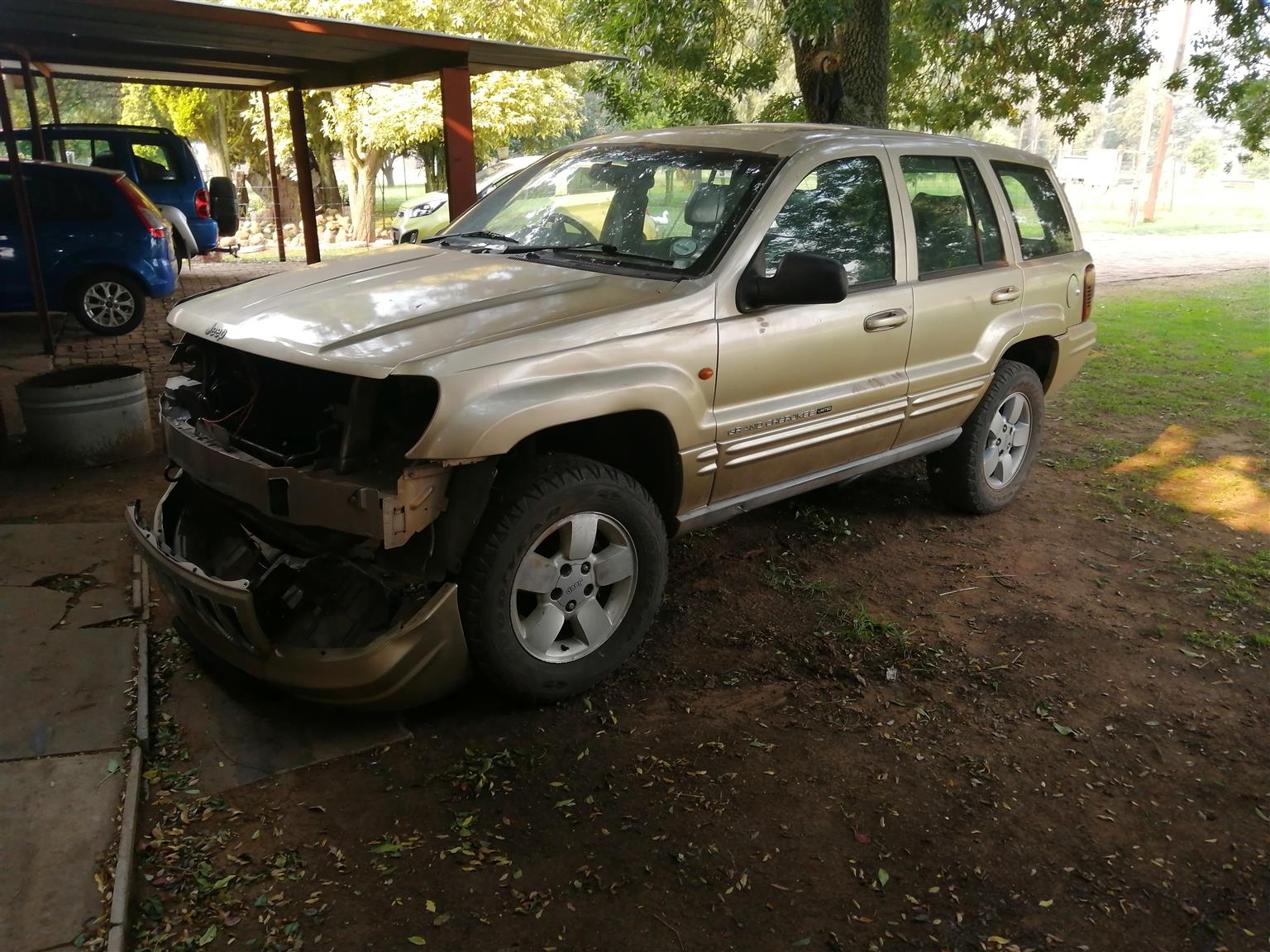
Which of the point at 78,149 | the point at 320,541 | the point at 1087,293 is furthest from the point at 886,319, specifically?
the point at 78,149

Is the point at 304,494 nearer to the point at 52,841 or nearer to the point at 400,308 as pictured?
the point at 400,308

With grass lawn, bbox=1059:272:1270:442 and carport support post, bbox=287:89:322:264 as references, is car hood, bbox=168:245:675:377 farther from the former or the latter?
carport support post, bbox=287:89:322:264

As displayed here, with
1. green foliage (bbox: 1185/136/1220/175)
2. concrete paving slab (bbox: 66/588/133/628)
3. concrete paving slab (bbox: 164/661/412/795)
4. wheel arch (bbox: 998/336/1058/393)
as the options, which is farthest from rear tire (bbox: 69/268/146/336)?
green foliage (bbox: 1185/136/1220/175)

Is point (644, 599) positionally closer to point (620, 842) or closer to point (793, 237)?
point (620, 842)

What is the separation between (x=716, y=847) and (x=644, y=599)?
106 centimetres

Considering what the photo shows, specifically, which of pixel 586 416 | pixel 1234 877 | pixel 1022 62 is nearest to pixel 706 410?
pixel 586 416

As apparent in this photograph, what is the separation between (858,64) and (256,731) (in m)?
6.78

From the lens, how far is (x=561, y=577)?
11.6 feet

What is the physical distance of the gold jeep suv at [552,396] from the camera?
10.5ft

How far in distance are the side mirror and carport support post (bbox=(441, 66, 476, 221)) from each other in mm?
4207

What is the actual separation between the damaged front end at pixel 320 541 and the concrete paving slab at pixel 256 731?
164mm

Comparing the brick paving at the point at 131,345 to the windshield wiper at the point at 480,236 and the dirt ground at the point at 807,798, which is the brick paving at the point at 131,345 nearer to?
the windshield wiper at the point at 480,236

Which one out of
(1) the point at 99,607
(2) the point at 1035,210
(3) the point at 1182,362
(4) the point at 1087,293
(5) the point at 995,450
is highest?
(2) the point at 1035,210

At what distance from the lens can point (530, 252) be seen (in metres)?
4.16
